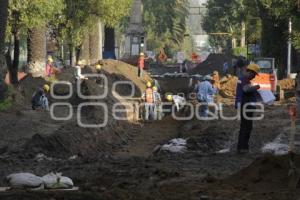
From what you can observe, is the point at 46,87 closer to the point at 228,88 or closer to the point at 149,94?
the point at 149,94

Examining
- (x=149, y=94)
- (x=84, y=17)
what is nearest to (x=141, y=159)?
(x=149, y=94)

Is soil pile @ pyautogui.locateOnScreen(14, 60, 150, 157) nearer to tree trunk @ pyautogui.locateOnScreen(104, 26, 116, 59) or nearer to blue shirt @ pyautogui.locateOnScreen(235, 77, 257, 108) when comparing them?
blue shirt @ pyautogui.locateOnScreen(235, 77, 257, 108)

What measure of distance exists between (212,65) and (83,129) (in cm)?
4438

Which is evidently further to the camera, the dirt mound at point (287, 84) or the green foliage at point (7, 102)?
the dirt mound at point (287, 84)

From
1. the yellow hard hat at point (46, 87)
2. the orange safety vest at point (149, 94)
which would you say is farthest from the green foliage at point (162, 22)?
the orange safety vest at point (149, 94)

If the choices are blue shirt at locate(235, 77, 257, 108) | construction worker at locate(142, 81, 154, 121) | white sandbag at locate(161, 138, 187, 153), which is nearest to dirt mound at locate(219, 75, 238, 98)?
construction worker at locate(142, 81, 154, 121)

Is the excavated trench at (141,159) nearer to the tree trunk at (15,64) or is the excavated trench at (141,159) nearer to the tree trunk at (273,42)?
the tree trunk at (15,64)

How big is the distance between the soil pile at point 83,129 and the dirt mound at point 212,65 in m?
23.9

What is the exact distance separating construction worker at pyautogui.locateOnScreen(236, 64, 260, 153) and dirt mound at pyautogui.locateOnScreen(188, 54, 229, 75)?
150ft

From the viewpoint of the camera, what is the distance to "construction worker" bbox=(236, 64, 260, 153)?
15.0 metres

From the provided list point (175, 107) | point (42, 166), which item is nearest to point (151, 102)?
point (175, 107)

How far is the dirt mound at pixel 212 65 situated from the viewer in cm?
6234

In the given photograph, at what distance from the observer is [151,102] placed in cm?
2833

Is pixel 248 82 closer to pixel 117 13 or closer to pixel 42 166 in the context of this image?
pixel 42 166
